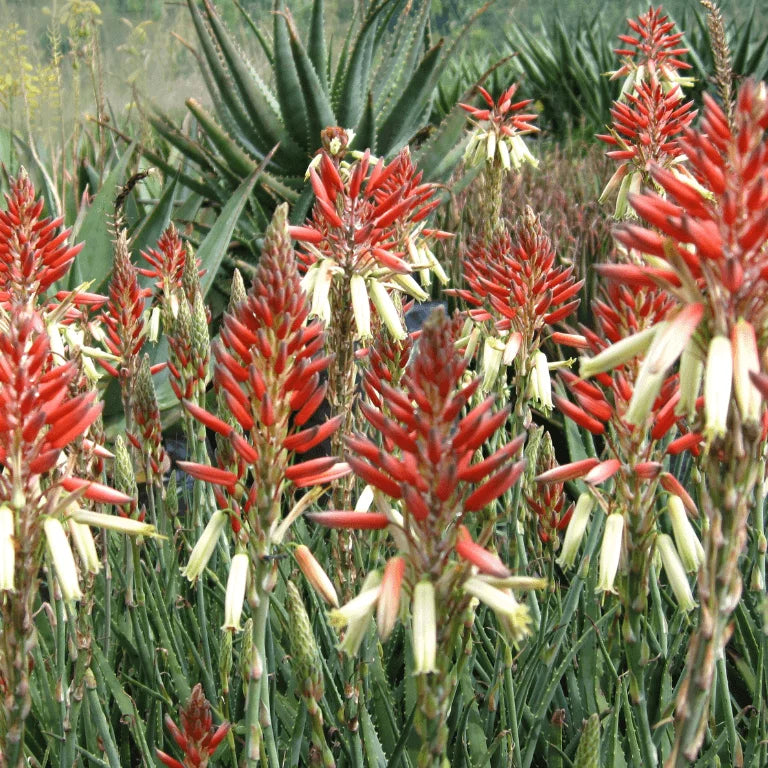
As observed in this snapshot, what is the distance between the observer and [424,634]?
1.04 meters

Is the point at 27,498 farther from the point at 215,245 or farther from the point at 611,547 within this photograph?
the point at 215,245

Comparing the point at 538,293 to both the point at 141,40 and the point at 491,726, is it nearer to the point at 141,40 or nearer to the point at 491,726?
the point at 491,726

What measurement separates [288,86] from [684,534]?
4467 millimetres

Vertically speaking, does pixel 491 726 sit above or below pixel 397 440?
below

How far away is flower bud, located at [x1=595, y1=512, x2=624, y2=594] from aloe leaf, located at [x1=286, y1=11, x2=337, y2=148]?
4.15 m

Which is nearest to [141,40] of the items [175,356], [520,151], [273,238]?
[520,151]

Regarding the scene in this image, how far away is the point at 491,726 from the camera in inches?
79.6

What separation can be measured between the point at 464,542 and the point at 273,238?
1.72 ft

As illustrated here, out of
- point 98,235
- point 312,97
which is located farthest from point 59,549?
point 312,97

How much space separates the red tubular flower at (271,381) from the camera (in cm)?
121

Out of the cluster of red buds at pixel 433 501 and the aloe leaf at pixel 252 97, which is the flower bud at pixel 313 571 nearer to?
the cluster of red buds at pixel 433 501

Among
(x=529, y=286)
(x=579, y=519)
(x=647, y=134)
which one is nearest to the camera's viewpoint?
(x=579, y=519)

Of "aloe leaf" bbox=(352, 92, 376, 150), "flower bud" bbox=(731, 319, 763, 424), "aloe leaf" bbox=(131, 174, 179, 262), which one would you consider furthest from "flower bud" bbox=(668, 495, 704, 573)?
"aloe leaf" bbox=(352, 92, 376, 150)

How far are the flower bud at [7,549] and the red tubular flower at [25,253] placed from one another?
3.00 ft
